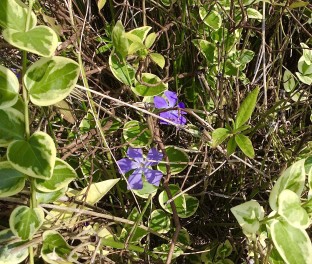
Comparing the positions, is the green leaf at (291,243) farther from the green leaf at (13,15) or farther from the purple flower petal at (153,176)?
the green leaf at (13,15)

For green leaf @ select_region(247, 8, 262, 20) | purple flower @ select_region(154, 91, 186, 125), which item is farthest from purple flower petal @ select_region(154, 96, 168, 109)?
green leaf @ select_region(247, 8, 262, 20)

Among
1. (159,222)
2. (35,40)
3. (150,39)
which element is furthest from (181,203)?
(35,40)

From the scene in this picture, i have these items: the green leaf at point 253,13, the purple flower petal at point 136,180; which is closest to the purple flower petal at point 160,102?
the purple flower petal at point 136,180

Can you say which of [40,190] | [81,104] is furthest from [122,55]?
[40,190]

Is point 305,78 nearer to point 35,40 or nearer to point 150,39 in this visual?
point 150,39

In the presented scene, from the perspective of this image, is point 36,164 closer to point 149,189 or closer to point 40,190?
point 40,190
